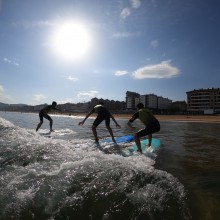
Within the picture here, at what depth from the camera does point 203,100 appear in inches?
4707

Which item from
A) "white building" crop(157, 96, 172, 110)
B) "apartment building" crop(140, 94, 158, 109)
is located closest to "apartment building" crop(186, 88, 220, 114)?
"apartment building" crop(140, 94, 158, 109)

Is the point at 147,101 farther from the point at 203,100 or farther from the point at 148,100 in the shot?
the point at 203,100

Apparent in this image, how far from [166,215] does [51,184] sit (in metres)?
2.04

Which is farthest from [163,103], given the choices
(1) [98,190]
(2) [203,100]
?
(1) [98,190]

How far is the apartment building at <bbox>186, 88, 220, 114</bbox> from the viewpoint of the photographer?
11631 cm

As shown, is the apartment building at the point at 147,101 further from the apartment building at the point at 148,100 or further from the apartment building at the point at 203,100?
the apartment building at the point at 203,100

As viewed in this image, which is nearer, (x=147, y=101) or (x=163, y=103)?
(x=147, y=101)

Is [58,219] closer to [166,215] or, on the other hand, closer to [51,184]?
[51,184]

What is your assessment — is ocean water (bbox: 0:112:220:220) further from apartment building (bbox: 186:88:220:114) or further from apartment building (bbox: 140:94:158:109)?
apartment building (bbox: 140:94:158:109)

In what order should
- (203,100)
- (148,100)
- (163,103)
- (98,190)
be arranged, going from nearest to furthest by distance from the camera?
(98,190), (203,100), (148,100), (163,103)

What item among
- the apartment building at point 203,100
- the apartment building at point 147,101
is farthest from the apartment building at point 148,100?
the apartment building at point 203,100

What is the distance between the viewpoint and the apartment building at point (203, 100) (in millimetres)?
116312

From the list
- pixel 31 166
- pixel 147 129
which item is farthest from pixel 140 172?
pixel 147 129

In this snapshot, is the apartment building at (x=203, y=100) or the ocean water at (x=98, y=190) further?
the apartment building at (x=203, y=100)
